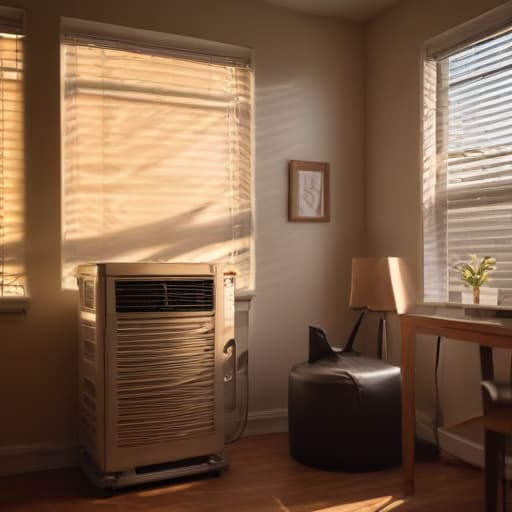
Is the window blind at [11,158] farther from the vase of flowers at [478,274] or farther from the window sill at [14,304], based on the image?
the vase of flowers at [478,274]

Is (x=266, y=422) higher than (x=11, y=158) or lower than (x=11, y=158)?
lower

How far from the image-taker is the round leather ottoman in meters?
2.77

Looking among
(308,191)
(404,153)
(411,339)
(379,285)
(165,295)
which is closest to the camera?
(411,339)

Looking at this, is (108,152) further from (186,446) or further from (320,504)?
(320,504)

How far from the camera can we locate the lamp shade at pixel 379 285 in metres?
2.96

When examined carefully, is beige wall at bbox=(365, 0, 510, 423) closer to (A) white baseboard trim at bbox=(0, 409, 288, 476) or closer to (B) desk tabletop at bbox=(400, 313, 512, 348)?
(B) desk tabletop at bbox=(400, 313, 512, 348)

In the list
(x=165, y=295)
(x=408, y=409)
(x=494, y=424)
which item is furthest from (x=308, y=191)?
(x=494, y=424)

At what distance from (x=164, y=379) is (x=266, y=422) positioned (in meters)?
1.03

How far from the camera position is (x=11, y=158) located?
2895 mm

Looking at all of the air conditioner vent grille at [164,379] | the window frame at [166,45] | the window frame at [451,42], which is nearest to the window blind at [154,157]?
the window frame at [166,45]

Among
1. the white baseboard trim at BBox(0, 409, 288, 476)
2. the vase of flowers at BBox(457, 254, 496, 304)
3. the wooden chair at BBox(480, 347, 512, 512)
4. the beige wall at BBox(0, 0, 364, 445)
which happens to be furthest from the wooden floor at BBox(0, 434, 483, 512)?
the vase of flowers at BBox(457, 254, 496, 304)

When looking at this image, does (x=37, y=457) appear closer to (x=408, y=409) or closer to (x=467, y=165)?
(x=408, y=409)

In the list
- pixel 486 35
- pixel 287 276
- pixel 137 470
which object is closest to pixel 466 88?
pixel 486 35

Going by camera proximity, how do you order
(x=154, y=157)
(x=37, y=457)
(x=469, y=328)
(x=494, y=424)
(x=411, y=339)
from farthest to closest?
1. (x=154, y=157)
2. (x=37, y=457)
3. (x=411, y=339)
4. (x=469, y=328)
5. (x=494, y=424)
